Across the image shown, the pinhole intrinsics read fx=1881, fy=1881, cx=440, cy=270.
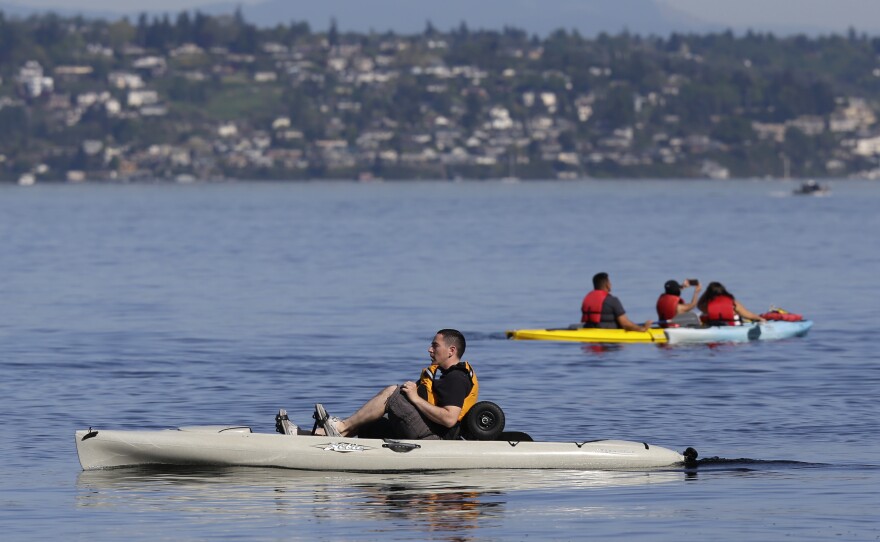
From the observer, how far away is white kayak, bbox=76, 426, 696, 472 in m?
19.6

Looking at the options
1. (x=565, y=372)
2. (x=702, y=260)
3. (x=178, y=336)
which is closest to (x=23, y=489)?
(x=565, y=372)

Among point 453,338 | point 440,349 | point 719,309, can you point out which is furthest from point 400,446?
point 719,309

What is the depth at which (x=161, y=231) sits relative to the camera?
106812 mm

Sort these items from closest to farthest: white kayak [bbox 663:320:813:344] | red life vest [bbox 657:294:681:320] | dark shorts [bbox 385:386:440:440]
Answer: dark shorts [bbox 385:386:440:440], white kayak [bbox 663:320:813:344], red life vest [bbox 657:294:681:320]

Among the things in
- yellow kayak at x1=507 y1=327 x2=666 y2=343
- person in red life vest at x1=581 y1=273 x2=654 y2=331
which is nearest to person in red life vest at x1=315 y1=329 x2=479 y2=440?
person in red life vest at x1=581 y1=273 x2=654 y2=331

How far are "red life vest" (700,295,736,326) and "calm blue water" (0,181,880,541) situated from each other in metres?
0.98

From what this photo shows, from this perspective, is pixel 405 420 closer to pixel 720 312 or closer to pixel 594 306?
pixel 594 306

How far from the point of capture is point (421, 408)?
1944 centimetres

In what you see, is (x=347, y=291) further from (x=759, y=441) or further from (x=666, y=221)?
(x=666, y=221)

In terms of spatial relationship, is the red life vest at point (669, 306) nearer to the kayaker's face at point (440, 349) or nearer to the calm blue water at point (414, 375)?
the calm blue water at point (414, 375)

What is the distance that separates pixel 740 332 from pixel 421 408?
17.0 metres

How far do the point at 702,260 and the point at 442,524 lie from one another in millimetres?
53681

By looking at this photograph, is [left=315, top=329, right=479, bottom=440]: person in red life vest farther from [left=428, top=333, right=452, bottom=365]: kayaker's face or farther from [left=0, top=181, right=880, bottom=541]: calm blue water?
[left=0, top=181, right=880, bottom=541]: calm blue water

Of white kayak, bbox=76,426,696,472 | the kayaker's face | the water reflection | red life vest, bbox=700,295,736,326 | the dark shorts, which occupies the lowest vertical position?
the water reflection
